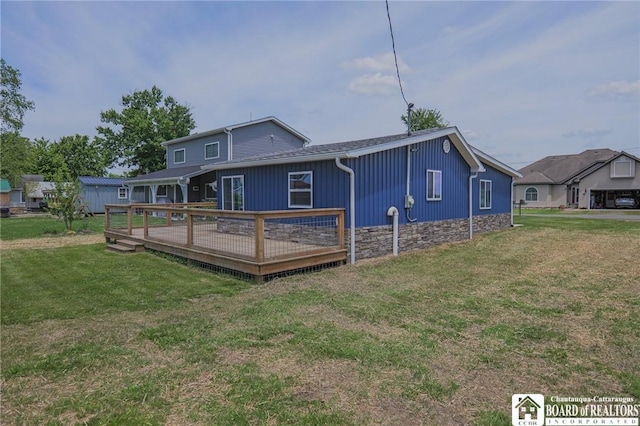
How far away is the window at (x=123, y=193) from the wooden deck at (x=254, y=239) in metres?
18.6

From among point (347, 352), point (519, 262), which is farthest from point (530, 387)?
point (519, 262)

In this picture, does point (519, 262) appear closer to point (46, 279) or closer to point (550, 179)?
point (46, 279)

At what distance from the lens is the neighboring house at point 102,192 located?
26.7 meters

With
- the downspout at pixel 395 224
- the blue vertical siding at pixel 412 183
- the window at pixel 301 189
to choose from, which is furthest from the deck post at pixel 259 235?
the downspout at pixel 395 224

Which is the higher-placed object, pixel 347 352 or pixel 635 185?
pixel 635 185

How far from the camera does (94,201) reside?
27.0 meters

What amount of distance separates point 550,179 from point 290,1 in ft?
108

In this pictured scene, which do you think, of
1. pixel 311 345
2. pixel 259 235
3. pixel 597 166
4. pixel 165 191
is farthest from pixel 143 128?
pixel 597 166

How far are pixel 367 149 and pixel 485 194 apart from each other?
794 centimetres

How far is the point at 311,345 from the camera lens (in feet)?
12.4

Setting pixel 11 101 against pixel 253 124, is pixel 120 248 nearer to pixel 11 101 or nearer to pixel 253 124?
pixel 253 124

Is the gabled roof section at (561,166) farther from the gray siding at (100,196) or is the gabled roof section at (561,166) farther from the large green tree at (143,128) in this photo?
the gray siding at (100,196)

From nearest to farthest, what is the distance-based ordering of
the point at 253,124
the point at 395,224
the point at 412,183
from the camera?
the point at 395,224, the point at 412,183, the point at 253,124

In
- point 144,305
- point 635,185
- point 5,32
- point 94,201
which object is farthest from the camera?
point 635,185
